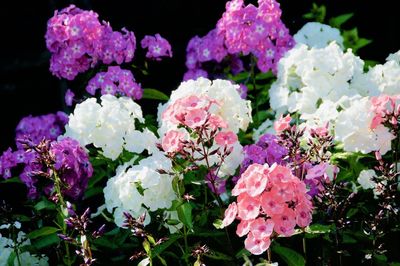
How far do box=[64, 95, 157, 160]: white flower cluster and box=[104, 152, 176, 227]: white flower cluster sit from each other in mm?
251

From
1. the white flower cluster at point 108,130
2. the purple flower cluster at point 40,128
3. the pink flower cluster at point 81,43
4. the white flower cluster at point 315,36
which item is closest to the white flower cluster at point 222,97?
the white flower cluster at point 108,130

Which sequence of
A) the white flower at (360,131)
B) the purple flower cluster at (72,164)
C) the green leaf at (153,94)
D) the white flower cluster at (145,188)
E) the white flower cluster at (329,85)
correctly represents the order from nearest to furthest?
the white flower cluster at (145,188), the purple flower cluster at (72,164), the white flower at (360,131), the white flower cluster at (329,85), the green leaf at (153,94)

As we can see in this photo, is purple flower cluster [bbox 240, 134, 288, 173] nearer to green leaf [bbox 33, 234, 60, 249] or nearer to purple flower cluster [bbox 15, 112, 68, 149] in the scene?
green leaf [bbox 33, 234, 60, 249]

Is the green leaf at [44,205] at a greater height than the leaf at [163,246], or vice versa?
the green leaf at [44,205]

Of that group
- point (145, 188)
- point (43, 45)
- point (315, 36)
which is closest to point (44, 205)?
point (145, 188)

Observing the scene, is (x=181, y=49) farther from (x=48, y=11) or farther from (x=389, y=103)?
(x=389, y=103)

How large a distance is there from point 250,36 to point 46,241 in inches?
57.3

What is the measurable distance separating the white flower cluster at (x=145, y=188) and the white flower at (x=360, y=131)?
0.78 m

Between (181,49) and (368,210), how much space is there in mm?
2925

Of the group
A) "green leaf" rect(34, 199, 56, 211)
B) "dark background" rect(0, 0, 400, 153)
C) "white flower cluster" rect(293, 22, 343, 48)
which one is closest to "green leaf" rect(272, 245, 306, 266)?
"green leaf" rect(34, 199, 56, 211)

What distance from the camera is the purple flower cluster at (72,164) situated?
9.93 ft

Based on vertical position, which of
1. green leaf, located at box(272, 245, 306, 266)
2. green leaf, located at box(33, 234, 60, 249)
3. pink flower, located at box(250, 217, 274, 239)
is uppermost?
green leaf, located at box(33, 234, 60, 249)

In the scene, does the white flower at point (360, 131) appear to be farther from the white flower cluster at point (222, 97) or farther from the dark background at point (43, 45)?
the dark background at point (43, 45)

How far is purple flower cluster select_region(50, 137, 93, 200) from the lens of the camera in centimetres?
303
